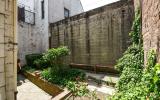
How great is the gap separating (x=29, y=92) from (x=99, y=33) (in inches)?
205

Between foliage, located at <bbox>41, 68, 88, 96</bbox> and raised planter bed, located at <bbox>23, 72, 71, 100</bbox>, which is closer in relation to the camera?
raised planter bed, located at <bbox>23, 72, 71, 100</bbox>

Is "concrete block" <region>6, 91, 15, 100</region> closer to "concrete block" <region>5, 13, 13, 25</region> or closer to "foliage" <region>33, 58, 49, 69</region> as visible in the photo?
"concrete block" <region>5, 13, 13, 25</region>

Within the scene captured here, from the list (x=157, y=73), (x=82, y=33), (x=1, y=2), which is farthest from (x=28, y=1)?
(x=157, y=73)

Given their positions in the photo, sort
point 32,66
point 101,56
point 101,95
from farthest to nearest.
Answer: point 32,66 < point 101,56 < point 101,95

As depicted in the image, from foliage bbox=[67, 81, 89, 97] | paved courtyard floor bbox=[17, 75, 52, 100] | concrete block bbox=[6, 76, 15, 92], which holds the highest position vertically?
concrete block bbox=[6, 76, 15, 92]

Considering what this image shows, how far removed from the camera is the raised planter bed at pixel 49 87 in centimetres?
912

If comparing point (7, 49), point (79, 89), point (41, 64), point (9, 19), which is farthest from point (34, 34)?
point (7, 49)

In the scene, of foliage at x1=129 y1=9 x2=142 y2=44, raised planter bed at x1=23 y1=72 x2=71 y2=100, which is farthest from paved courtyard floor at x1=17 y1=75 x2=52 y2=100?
foliage at x1=129 y1=9 x2=142 y2=44

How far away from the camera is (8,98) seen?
5.10m

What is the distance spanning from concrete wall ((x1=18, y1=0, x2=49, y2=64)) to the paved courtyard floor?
553 cm

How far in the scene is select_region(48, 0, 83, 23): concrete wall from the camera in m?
19.0

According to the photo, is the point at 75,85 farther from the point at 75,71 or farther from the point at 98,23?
the point at 98,23

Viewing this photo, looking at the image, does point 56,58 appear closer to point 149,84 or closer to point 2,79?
point 2,79

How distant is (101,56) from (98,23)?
1964mm
